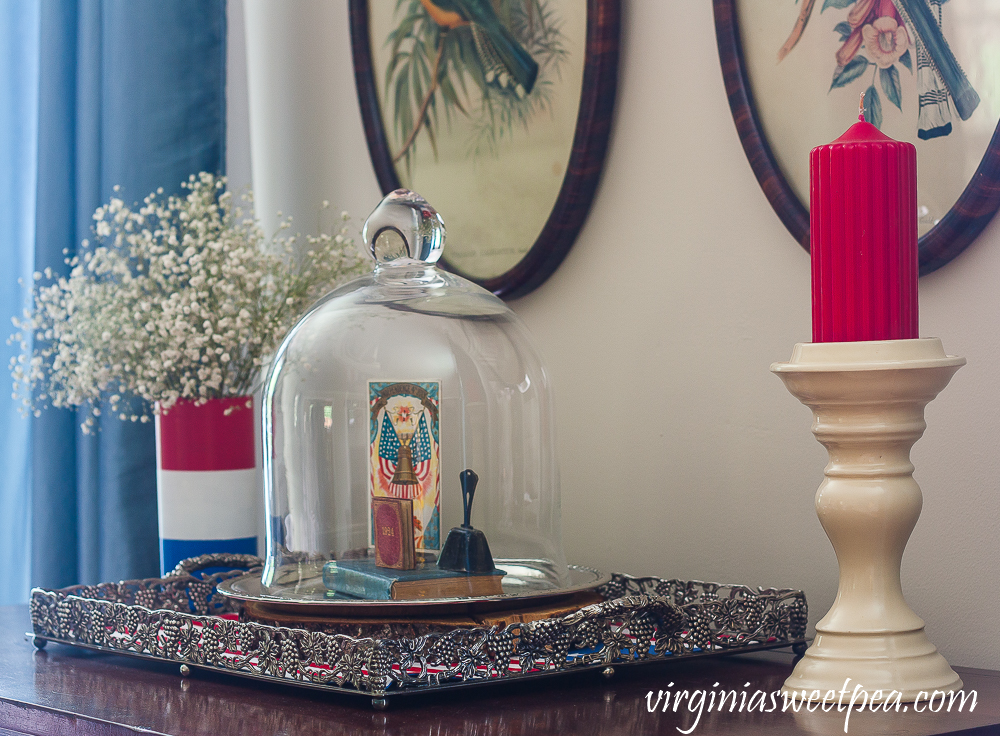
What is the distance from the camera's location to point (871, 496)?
0.63 metres

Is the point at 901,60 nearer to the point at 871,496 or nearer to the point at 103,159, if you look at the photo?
the point at 871,496

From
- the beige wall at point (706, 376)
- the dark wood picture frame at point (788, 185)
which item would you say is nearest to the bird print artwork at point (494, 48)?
the beige wall at point (706, 376)

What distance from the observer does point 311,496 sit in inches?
35.7

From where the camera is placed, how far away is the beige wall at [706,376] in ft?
2.64

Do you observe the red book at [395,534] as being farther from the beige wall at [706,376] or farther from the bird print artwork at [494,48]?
the bird print artwork at [494,48]

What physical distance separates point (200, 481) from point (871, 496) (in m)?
0.77

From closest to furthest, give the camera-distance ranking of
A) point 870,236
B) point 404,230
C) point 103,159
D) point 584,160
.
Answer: point 870,236 → point 404,230 → point 584,160 → point 103,159

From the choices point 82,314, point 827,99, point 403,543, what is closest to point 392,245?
point 403,543

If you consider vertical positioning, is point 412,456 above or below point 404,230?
below

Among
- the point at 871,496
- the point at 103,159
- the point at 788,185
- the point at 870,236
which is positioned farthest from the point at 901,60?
the point at 103,159

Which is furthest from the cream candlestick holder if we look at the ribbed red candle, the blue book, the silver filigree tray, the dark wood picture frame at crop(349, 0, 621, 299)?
the dark wood picture frame at crop(349, 0, 621, 299)

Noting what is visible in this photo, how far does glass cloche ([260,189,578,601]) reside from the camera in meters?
0.85

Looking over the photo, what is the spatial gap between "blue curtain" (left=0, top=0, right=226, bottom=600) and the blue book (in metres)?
0.71

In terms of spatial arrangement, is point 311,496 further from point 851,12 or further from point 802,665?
point 851,12
